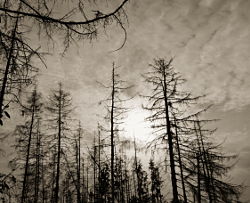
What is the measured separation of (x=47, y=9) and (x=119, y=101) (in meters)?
13.5

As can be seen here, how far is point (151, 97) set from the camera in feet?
43.7

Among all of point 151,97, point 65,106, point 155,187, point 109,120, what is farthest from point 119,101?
point 155,187

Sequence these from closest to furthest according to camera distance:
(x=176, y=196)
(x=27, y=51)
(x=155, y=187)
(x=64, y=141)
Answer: (x=27, y=51) → (x=176, y=196) → (x=64, y=141) → (x=155, y=187)

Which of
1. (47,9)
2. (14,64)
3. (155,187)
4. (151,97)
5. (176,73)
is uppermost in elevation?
(176,73)

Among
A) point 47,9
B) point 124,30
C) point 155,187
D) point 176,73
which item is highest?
point 176,73

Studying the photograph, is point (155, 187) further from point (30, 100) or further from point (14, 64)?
point (14, 64)

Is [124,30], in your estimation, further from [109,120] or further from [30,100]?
[30,100]

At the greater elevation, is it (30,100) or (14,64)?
(30,100)

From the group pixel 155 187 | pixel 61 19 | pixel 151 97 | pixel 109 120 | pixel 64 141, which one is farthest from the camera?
pixel 155 187

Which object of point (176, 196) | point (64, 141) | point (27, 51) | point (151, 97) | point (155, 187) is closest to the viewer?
point (27, 51)

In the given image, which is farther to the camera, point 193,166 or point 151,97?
point 151,97

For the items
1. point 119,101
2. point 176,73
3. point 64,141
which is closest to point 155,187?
point 64,141

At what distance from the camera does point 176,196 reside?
35.7ft

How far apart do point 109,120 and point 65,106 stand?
5.80 metres
